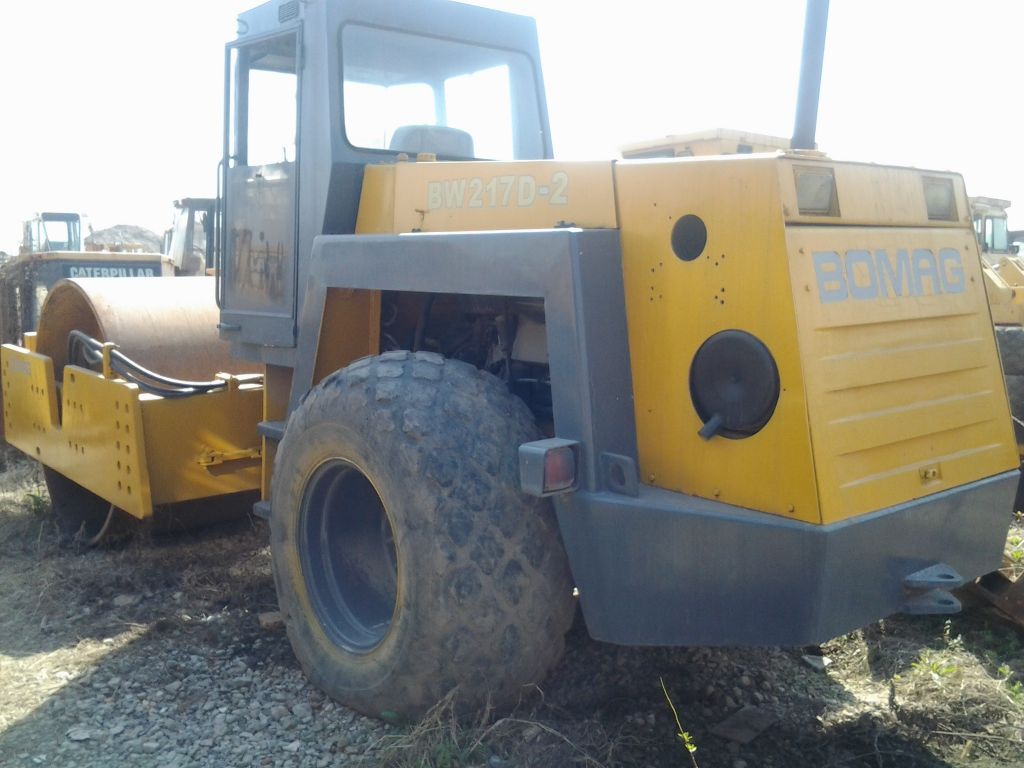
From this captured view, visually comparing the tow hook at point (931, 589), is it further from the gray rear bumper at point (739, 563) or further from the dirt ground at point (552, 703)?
the dirt ground at point (552, 703)

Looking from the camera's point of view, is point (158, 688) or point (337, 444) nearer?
point (337, 444)

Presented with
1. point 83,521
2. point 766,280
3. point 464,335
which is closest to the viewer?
point 766,280

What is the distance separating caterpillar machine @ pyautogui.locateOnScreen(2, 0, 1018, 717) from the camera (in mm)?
2684

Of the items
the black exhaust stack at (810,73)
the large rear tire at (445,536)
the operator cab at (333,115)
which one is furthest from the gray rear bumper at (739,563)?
the operator cab at (333,115)

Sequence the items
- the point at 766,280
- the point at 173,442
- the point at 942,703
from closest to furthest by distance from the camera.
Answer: the point at 766,280 → the point at 942,703 → the point at 173,442

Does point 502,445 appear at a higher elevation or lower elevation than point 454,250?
lower

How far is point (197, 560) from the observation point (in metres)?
5.15

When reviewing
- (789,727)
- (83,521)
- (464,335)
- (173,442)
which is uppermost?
(464,335)

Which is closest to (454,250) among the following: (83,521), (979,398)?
(979,398)

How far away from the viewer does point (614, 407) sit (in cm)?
293

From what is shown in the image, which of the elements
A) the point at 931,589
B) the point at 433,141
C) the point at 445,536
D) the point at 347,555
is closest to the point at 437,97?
the point at 433,141

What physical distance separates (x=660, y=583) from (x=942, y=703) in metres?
1.23

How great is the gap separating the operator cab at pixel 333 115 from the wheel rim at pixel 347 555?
3.14ft

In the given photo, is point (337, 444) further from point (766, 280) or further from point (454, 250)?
point (766, 280)
